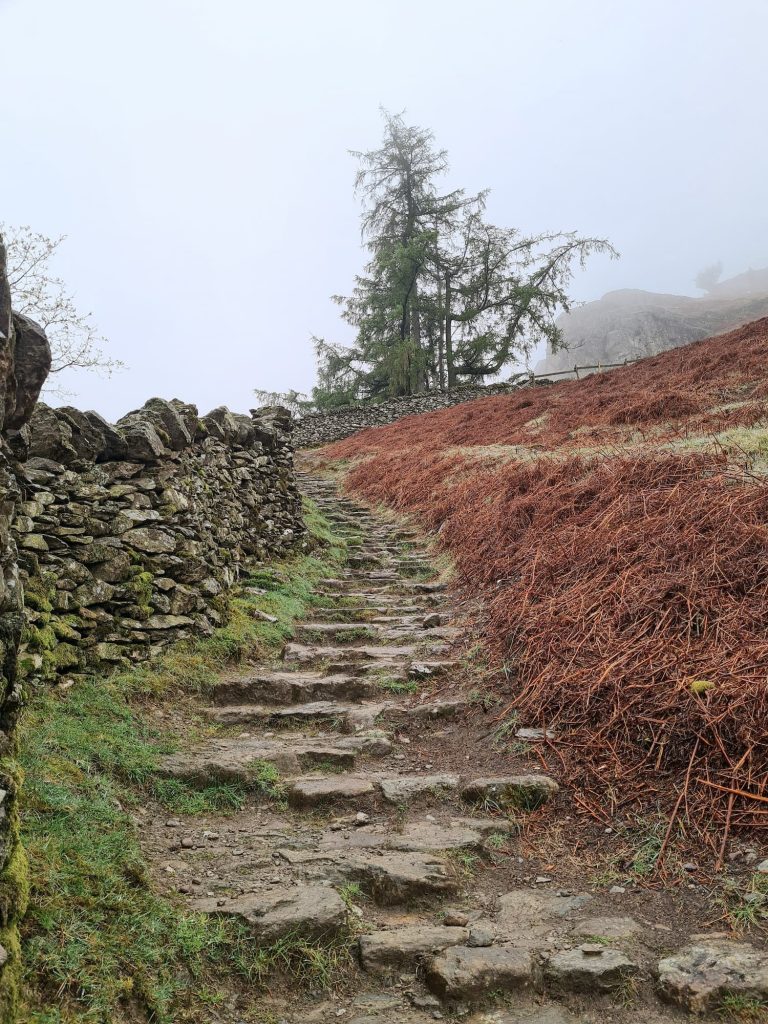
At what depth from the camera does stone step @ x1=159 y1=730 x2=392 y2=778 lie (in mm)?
3576

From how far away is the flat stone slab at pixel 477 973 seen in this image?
86.0 inches

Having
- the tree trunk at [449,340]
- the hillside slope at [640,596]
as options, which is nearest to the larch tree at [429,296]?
the tree trunk at [449,340]

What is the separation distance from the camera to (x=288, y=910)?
2479mm

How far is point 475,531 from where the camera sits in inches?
297

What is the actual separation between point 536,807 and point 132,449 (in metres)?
4.16

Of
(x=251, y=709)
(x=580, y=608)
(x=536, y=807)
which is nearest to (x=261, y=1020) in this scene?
(x=536, y=807)

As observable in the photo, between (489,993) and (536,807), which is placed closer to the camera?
(489,993)

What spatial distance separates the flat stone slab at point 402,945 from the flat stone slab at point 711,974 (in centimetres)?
73

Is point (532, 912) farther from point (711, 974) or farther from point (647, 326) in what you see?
point (647, 326)

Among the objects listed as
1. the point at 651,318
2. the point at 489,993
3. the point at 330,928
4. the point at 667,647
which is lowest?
the point at 489,993

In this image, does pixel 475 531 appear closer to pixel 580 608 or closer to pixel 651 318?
pixel 580 608

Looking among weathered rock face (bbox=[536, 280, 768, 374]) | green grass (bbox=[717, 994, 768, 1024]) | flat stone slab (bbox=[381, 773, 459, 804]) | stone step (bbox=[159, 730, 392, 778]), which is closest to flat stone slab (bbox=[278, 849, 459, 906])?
flat stone slab (bbox=[381, 773, 459, 804])

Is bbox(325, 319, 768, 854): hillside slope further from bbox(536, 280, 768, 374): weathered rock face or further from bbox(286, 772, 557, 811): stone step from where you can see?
bbox(536, 280, 768, 374): weathered rock face

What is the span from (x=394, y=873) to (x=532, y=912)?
0.60m
